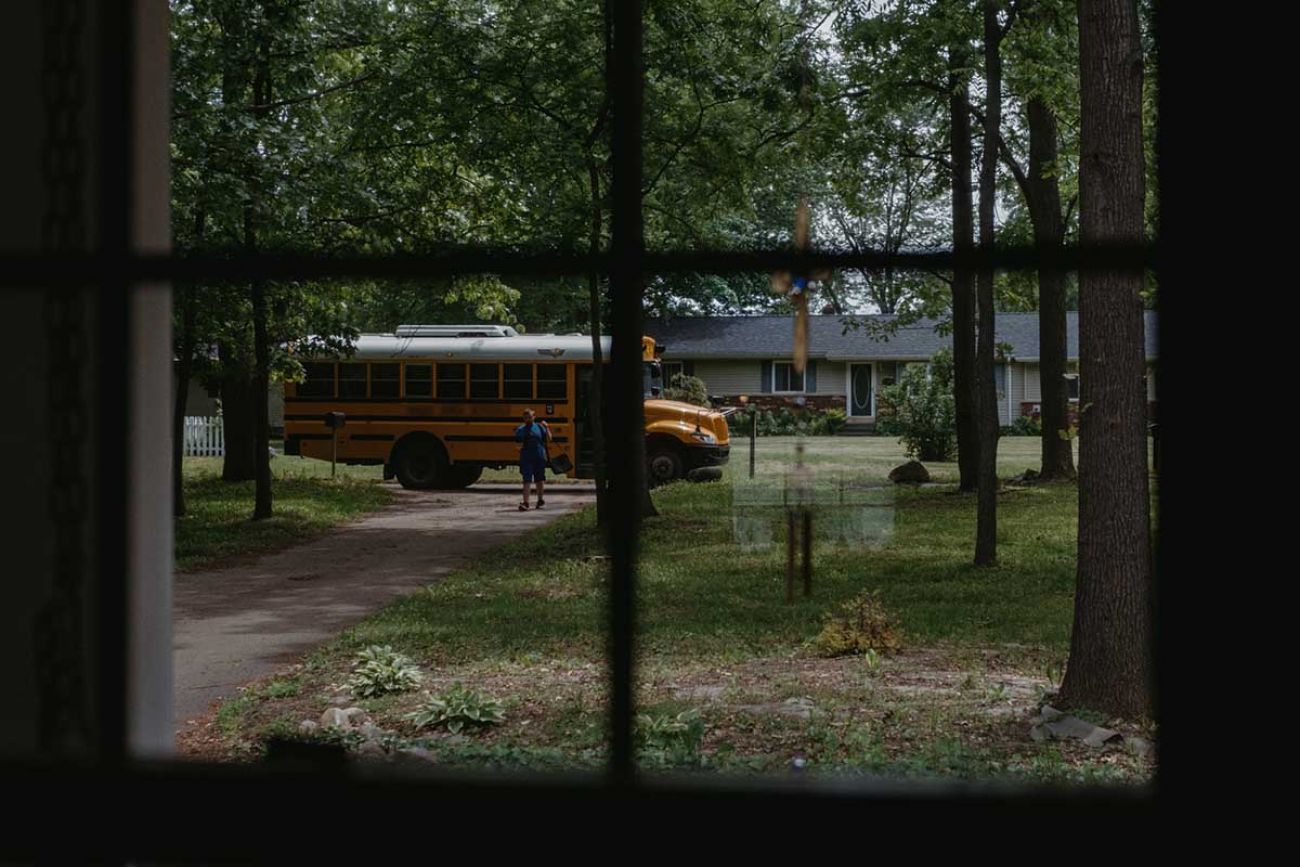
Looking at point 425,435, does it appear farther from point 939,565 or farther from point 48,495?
point 48,495

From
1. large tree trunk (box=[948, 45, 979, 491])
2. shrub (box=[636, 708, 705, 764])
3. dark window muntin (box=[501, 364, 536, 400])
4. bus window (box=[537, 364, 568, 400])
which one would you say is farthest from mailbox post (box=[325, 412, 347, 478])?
shrub (box=[636, 708, 705, 764])

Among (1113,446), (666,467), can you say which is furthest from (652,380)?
(1113,446)

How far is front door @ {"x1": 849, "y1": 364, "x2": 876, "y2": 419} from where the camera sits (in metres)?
34.6

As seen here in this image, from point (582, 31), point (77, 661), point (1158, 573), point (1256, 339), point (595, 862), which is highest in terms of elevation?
point (582, 31)

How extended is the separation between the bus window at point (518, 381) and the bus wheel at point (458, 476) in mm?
1445

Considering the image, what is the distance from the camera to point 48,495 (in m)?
1.33

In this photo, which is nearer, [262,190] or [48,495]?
[48,495]

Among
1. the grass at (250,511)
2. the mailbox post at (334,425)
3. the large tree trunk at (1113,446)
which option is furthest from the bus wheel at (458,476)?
the large tree trunk at (1113,446)

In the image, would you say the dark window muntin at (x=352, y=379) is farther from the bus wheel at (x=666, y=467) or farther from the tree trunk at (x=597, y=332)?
the bus wheel at (x=666, y=467)

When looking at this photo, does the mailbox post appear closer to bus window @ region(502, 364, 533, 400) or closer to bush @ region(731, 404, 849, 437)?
bus window @ region(502, 364, 533, 400)

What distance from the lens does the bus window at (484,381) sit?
69.5 ft

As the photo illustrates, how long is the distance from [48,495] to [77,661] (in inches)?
6.3

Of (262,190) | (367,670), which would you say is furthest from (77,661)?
(262,190)

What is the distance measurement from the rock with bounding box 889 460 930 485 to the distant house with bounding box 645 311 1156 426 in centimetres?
1349
